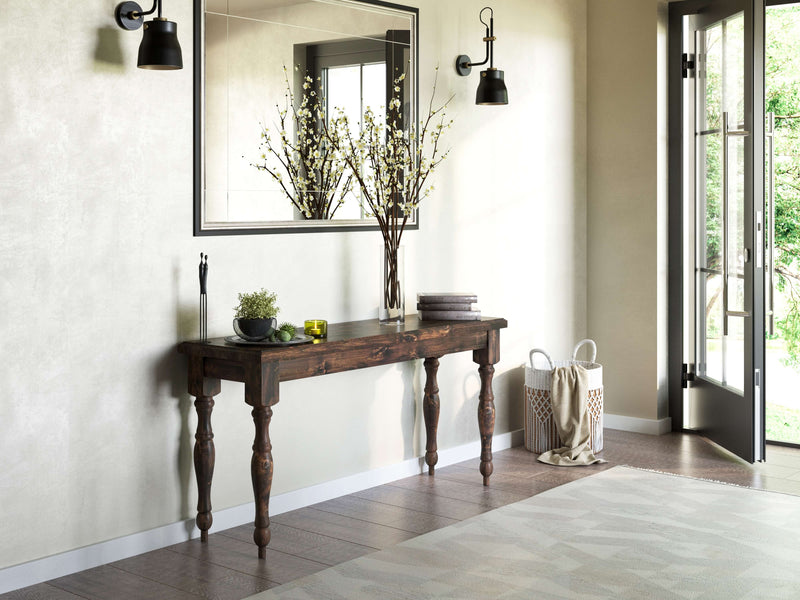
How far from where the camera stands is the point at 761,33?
4.64m

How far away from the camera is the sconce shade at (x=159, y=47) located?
325 centimetres

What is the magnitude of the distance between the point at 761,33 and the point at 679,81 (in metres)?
0.89

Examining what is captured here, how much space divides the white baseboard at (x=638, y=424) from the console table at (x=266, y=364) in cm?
187

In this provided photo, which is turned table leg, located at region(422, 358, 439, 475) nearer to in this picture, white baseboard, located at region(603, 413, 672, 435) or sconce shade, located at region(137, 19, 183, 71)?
white baseboard, located at region(603, 413, 672, 435)

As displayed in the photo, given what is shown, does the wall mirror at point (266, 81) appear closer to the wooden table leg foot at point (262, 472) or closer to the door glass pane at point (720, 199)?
the wooden table leg foot at point (262, 472)

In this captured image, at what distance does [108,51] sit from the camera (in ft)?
11.0

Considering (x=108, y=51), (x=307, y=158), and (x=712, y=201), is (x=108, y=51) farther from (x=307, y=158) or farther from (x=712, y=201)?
(x=712, y=201)

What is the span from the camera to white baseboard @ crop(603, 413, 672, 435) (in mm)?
5602

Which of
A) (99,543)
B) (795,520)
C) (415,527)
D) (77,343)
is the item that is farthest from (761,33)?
(99,543)

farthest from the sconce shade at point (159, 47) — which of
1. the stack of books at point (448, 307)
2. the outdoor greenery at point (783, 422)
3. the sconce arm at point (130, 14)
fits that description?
the outdoor greenery at point (783, 422)

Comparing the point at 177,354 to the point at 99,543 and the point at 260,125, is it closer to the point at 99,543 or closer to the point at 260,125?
the point at 99,543

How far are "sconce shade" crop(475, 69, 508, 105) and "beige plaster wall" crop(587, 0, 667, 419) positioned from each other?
4.16 ft

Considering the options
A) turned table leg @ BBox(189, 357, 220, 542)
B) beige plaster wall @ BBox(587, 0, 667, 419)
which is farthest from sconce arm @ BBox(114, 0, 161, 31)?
beige plaster wall @ BBox(587, 0, 667, 419)

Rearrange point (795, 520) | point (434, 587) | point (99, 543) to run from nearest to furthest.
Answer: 1. point (434, 587)
2. point (99, 543)
3. point (795, 520)
